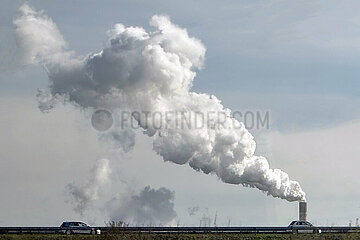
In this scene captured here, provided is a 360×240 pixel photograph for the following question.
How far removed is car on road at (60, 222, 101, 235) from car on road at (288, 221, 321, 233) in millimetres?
24889

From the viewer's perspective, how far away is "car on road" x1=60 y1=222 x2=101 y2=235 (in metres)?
107

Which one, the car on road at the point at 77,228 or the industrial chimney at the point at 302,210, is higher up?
the industrial chimney at the point at 302,210

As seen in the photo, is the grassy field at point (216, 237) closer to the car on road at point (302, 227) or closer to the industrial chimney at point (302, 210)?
the car on road at point (302, 227)

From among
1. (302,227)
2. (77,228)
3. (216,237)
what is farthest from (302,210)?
(216,237)

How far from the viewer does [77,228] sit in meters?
109

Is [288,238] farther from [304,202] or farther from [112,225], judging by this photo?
[304,202]

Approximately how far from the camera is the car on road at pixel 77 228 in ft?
352

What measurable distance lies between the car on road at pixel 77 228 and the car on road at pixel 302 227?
81.7 feet

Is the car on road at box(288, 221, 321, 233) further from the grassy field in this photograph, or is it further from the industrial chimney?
the industrial chimney

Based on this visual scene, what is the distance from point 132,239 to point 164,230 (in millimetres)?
28171

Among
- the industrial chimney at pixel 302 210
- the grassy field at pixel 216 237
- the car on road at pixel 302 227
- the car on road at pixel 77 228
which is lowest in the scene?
the grassy field at pixel 216 237

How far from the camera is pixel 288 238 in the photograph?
9819 cm

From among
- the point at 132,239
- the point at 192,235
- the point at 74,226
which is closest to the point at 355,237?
the point at 192,235

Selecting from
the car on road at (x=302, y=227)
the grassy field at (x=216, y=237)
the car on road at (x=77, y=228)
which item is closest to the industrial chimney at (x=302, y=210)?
the car on road at (x=302, y=227)
